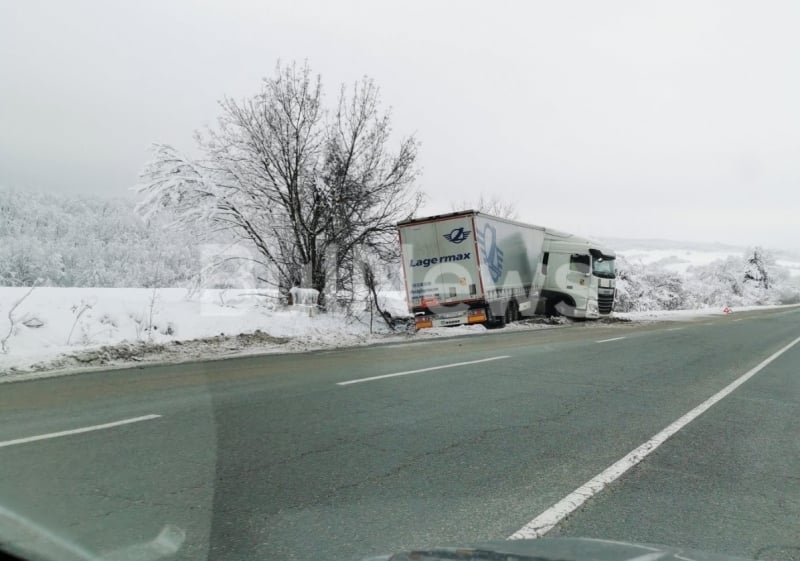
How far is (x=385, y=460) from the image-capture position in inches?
180

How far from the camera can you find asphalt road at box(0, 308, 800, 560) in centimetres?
327

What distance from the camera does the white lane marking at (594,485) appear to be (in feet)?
10.8

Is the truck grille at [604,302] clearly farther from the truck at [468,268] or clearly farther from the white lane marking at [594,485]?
the white lane marking at [594,485]

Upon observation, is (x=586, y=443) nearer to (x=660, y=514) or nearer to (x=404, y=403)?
(x=660, y=514)

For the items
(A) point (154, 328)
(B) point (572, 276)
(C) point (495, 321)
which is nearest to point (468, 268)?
(C) point (495, 321)

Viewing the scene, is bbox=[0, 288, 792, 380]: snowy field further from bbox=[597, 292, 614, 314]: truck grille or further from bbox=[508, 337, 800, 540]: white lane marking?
bbox=[597, 292, 614, 314]: truck grille

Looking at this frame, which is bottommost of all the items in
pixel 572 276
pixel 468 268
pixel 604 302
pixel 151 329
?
pixel 604 302

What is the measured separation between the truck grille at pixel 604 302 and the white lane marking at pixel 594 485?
19.8m

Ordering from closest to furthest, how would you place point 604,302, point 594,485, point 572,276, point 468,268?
1. point 594,485
2. point 468,268
3. point 572,276
4. point 604,302

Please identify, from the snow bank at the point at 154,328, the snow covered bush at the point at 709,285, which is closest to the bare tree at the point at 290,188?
the snow bank at the point at 154,328

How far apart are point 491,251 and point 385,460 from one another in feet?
49.7

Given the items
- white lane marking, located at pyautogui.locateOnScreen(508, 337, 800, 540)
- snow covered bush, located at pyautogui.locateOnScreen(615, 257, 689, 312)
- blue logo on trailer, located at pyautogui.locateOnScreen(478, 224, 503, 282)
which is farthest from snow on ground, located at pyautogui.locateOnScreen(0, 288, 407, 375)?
snow covered bush, located at pyautogui.locateOnScreen(615, 257, 689, 312)

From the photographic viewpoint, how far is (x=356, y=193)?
63.8ft

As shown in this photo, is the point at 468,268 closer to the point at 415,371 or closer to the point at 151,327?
the point at 151,327
